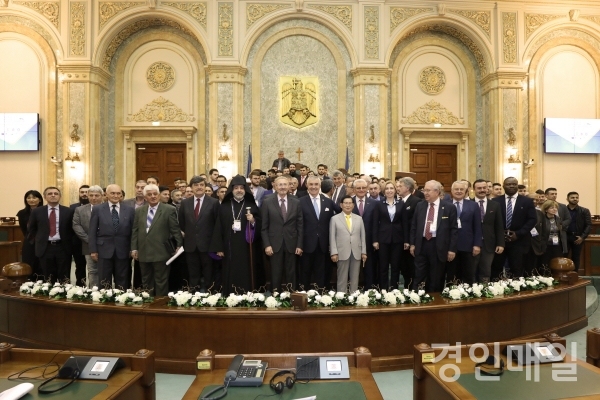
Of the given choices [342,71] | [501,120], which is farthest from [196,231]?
[501,120]

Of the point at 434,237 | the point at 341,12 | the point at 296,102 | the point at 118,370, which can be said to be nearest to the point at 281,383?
the point at 118,370

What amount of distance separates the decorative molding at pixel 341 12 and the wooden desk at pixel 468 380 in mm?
10818

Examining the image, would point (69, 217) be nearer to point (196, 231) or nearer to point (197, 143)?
point (196, 231)

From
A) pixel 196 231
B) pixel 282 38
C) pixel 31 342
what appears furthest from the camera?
pixel 282 38

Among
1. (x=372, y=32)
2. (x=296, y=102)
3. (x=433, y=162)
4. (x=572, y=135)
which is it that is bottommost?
(x=433, y=162)

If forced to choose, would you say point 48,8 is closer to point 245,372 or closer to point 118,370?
point 118,370

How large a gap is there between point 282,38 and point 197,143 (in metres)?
3.56

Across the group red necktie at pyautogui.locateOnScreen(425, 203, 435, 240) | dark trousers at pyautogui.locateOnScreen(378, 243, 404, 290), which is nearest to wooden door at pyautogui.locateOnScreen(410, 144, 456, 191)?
dark trousers at pyautogui.locateOnScreen(378, 243, 404, 290)

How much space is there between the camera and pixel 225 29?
39.6 feet

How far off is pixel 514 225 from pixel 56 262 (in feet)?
19.5

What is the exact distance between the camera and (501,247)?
5.81 m

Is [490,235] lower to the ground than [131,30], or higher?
lower

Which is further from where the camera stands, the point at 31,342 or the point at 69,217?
the point at 69,217

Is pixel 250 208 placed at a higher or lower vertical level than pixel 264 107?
lower
